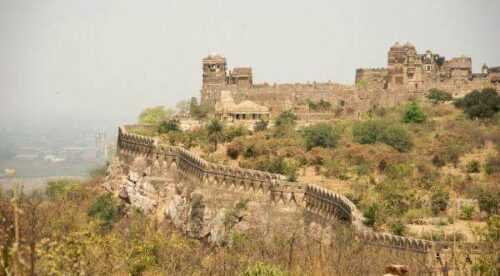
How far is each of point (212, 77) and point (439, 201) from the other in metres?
34.3

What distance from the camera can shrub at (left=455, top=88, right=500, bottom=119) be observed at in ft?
182

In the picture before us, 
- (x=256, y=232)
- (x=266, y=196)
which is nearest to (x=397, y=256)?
(x=256, y=232)

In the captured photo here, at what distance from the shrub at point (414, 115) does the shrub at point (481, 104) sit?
313 centimetres

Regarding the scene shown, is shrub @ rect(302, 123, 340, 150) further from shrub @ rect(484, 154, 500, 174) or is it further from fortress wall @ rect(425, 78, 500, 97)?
fortress wall @ rect(425, 78, 500, 97)

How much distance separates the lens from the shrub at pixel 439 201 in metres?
36.0

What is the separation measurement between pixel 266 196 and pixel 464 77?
29783mm

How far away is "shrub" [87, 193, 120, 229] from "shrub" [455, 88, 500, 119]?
2448 centimetres

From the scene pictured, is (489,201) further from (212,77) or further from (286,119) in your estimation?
(212,77)

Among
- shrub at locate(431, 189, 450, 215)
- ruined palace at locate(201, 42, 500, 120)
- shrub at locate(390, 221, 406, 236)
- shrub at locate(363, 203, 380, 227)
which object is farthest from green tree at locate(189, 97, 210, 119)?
shrub at locate(390, 221, 406, 236)

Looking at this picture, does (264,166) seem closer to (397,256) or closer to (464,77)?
(397,256)

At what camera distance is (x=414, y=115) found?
5616 cm

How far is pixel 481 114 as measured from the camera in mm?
55375

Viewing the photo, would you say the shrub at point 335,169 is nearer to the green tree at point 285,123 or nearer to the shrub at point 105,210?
the green tree at point 285,123

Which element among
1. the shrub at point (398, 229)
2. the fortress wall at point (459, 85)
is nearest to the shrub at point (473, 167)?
the shrub at point (398, 229)
